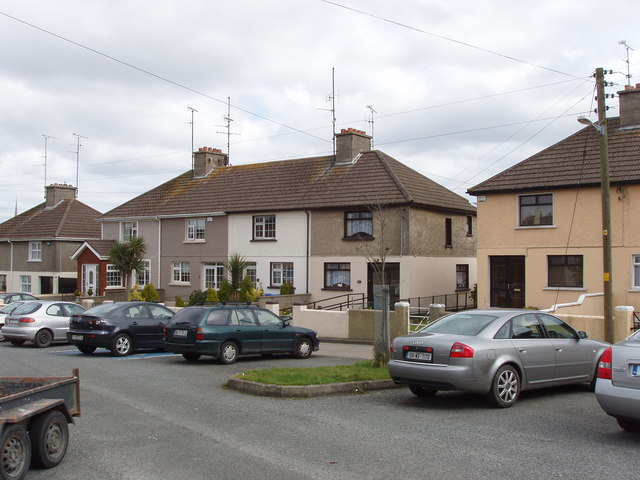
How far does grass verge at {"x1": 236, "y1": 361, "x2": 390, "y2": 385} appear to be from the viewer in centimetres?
1195

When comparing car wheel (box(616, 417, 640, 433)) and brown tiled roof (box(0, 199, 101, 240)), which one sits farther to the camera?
brown tiled roof (box(0, 199, 101, 240))

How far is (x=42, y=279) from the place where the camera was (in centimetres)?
4816

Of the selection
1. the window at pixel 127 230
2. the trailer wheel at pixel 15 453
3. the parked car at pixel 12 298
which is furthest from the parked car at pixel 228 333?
the window at pixel 127 230

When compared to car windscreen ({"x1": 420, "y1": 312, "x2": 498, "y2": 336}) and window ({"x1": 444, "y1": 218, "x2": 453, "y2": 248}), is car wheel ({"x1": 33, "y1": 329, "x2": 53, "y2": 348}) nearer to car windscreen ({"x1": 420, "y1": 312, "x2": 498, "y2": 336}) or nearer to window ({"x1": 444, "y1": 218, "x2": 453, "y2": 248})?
car windscreen ({"x1": 420, "y1": 312, "x2": 498, "y2": 336})

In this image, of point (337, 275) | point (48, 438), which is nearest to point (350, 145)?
point (337, 275)

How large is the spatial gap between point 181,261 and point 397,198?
14608 mm

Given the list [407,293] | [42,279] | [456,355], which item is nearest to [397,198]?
[407,293]

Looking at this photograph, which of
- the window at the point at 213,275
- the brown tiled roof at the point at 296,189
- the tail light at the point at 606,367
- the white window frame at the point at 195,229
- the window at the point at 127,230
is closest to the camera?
the tail light at the point at 606,367

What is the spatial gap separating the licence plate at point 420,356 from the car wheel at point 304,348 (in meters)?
7.91

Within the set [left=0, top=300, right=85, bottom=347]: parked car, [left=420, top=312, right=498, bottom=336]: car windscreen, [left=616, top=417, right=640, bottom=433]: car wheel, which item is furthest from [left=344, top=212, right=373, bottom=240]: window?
[left=616, top=417, right=640, bottom=433]: car wheel

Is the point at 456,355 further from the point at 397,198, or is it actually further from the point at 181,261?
the point at 181,261

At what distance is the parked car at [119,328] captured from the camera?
18344mm

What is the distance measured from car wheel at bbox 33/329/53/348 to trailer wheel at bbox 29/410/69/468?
14.8 meters

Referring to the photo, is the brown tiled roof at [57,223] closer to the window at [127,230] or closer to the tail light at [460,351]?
the window at [127,230]
